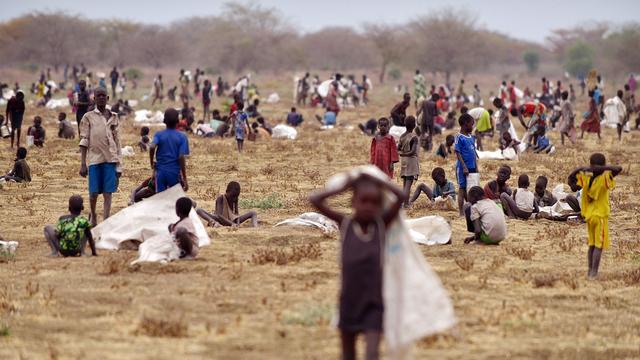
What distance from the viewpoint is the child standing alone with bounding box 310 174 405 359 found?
19.9ft

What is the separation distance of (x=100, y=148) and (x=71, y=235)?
1404 millimetres

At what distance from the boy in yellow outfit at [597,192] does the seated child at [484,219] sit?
1863 mm

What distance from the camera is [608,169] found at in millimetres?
9469

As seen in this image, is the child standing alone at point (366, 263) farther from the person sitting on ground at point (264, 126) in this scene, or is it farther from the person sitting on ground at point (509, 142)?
the person sitting on ground at point (264, 126)

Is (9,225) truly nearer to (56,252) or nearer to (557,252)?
(56,252)

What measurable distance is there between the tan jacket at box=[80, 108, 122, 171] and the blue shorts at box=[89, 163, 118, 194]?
0.27ft

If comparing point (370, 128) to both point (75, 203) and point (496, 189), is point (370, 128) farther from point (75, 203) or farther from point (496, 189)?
point (75, 203)

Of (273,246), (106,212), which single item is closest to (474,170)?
(273,246)

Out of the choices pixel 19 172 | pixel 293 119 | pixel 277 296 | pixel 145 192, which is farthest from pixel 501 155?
pixel 277 296

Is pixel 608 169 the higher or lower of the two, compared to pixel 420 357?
higher

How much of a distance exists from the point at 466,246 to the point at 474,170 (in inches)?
59.5

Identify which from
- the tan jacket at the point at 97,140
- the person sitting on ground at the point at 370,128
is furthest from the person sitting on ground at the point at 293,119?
the tan jacket at the point at 97,140

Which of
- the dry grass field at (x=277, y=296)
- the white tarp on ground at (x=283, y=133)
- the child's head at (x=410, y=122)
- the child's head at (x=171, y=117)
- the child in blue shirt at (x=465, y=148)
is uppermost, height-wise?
the child's head at (x=171, y=117)

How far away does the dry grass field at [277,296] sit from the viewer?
24.3ft
